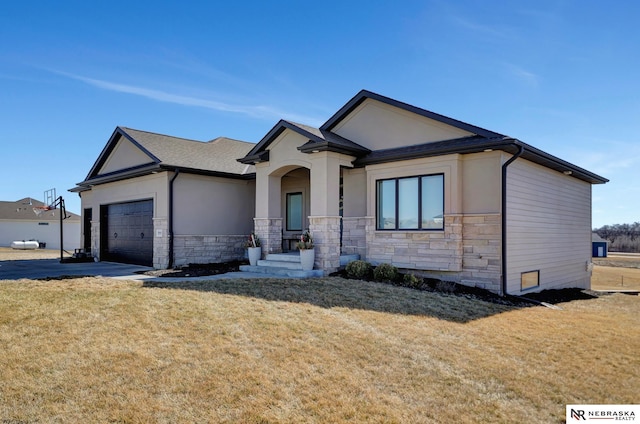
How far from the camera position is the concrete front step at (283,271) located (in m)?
11.7

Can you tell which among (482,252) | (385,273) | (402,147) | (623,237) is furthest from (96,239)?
(623,237)

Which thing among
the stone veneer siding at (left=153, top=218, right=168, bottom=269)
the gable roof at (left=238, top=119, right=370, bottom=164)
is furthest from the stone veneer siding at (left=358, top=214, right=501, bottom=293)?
the stone veneer siding at (left=153, top=218, right=168, bottom=269)

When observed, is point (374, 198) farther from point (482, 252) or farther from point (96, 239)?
point (96, 239)

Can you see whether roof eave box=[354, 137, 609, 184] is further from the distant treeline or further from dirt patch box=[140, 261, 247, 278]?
the distant treeline

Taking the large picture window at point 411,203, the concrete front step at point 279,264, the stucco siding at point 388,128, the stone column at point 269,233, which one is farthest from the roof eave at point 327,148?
the concrete front step at point 279,264

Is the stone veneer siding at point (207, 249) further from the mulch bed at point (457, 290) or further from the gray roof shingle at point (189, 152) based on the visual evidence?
the gray roof shingle at point (189, 152)

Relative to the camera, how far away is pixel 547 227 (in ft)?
43.7

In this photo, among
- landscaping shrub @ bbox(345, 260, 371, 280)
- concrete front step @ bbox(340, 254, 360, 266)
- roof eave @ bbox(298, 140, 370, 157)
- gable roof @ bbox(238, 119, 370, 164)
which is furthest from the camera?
concrete front step @ bbox(340, 254, 360, 266)

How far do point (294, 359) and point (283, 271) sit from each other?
692 cm

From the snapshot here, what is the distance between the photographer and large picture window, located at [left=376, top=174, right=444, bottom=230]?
448 inches

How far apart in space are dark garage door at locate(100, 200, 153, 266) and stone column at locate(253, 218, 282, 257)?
186 inches

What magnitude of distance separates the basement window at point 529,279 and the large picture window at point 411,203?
2.83 metres

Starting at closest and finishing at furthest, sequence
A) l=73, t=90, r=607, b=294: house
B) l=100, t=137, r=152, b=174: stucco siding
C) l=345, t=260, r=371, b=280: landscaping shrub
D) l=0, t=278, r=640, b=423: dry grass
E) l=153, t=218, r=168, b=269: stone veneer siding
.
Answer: l=0, t=278, r=640, b=423: dry grass, l=73, t=90, r=607, b=294: house, l=345, t=260, r=371, b=280: landscaping shrub, l=153, t=218, r=168, b=269: stone veneer siding, l=100, t=137, r=152, b=174: stucco siding

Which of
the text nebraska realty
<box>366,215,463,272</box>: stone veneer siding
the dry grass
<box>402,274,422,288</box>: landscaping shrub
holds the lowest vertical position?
the text nebraska realty
